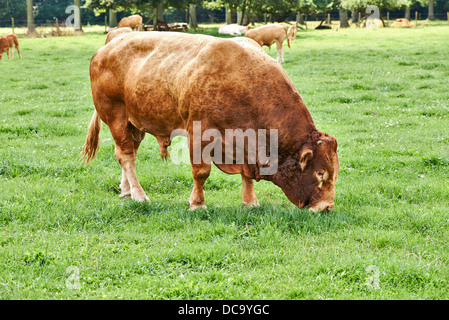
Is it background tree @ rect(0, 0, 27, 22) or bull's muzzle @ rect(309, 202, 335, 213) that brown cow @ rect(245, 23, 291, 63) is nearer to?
bull's muzzle @ rect(309, 202, 335, 213)

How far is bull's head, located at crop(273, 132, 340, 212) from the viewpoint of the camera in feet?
16.9

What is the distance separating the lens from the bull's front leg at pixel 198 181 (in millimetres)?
5570

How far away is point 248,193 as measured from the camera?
5891 millimetres

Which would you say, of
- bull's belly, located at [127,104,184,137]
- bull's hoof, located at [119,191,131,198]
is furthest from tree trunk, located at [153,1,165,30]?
bull's belly, located at [127,104,184,137]

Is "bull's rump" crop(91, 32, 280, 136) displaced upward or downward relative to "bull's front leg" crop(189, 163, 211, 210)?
upward

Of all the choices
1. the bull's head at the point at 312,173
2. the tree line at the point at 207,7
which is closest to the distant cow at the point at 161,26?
the tree line at the point at 207,7

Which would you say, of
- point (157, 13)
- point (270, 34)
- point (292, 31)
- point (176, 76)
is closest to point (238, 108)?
point (176, 76)

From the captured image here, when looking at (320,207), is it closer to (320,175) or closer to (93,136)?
(320,175)

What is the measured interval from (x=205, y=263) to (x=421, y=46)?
77.0 ft

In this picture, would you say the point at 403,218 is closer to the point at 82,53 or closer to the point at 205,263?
the point at 205,263

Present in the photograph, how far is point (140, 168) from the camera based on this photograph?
772 centimetres

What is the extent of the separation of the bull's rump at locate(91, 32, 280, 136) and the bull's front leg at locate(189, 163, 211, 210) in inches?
19.7

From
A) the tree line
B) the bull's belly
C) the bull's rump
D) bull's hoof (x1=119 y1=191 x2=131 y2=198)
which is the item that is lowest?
bull's hoof (x1=119 y1=191 x2=131 y2=198)
